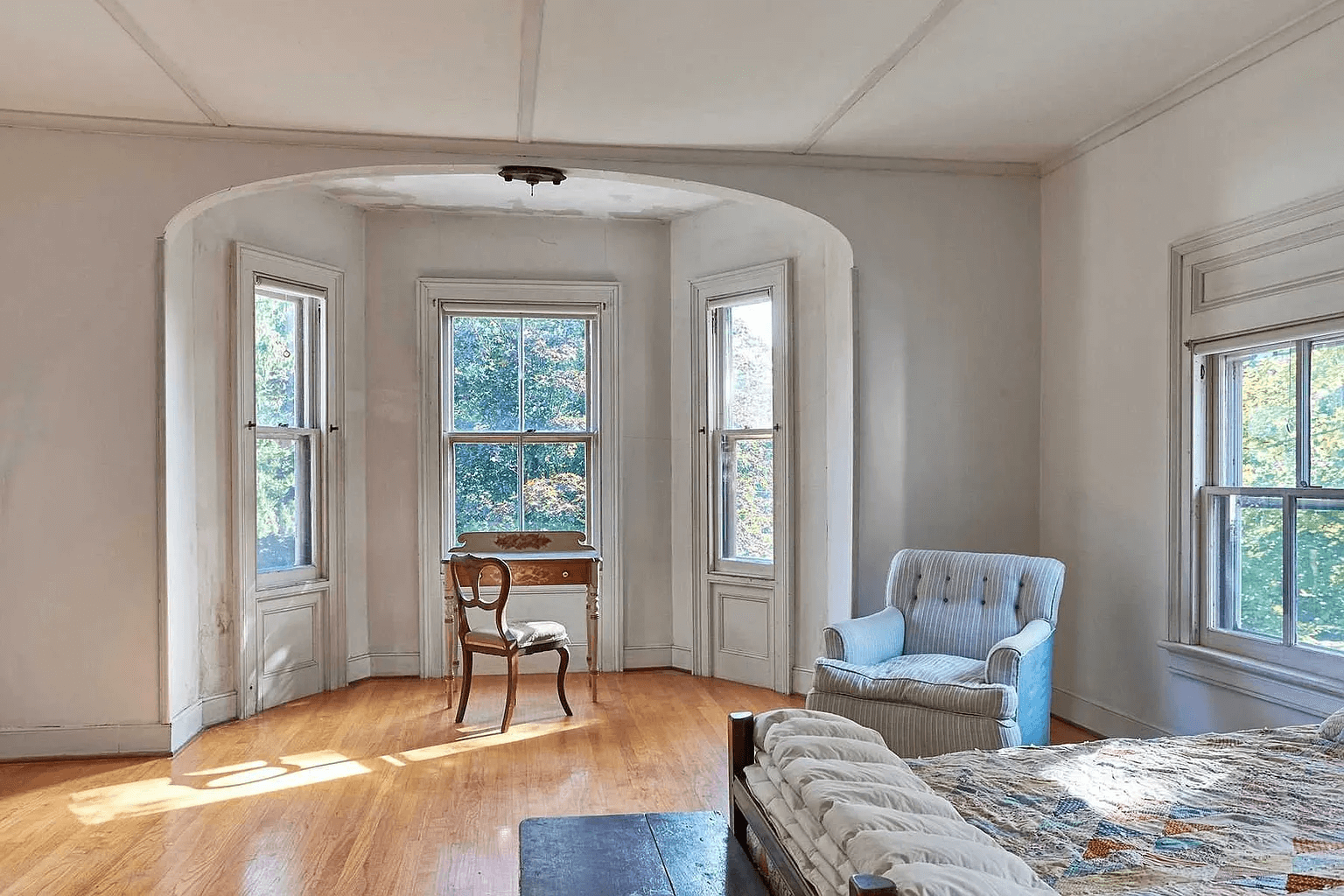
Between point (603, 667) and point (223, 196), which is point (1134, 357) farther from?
point (223, 196)

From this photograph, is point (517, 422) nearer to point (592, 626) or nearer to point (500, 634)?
point (592, 626)

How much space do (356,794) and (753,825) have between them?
8.27 ft

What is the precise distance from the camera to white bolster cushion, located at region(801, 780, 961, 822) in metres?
1.55

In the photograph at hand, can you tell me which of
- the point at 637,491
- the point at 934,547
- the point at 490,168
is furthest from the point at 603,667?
the point at 490,168

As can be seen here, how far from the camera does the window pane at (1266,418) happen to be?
354 cm

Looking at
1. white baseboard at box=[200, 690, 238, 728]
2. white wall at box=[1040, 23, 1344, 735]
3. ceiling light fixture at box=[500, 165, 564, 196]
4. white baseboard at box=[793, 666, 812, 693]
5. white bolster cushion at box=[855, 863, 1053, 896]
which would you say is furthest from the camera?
white baseboard at box=[793, 666, 812, 693]

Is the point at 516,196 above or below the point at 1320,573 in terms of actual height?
above

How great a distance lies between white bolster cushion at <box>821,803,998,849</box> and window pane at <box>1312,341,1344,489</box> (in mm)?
2602

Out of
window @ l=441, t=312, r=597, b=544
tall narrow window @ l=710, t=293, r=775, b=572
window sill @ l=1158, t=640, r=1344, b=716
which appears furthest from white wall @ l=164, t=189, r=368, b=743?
window sill @ l=1158, t=640, r=1344, b=716

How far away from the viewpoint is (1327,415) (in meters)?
3.37

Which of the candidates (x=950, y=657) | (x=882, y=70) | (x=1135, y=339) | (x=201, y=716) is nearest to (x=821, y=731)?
(x=950, y=657)

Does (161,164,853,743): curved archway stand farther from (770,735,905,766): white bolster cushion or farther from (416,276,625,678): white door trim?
(770,735,905,766): white bolster cushion

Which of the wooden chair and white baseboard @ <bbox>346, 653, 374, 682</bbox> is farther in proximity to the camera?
white baseboard @ <bbox>346, 653, 374, 682</bbox>

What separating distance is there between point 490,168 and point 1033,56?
2.39 metres
